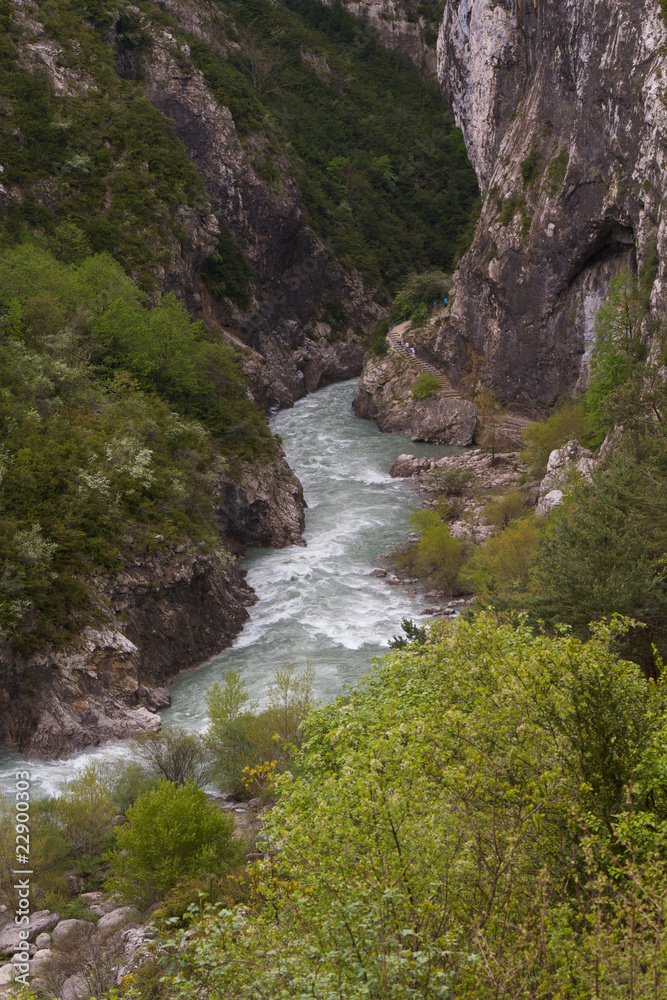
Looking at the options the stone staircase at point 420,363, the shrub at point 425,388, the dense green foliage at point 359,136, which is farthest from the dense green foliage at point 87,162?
the dense green foliage at point 359,136

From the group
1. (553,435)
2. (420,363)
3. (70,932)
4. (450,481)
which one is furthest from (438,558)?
(420,363)

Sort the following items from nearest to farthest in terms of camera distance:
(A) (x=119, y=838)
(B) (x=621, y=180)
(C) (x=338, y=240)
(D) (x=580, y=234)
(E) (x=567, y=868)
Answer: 1. (E) (x=567, y=868)
2. (A) (x=119, y=838)
3. (B) (x=621, y=180)
4. (D) (x=580, y=234)
5. (C) (x=338, y=240)

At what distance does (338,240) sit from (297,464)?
38.0 meters

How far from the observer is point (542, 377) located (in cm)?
5591

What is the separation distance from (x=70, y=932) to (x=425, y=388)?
5088 centimetres

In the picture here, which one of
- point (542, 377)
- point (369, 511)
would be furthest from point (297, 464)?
point (542, 377)

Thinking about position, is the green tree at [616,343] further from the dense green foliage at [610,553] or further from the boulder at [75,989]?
the boulder at [75,989]

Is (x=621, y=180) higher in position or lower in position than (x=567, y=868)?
higher

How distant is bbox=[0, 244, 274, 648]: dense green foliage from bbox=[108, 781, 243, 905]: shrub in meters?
10.2

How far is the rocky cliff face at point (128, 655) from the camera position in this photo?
23594mm

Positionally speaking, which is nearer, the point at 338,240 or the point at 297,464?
the point at 297,464

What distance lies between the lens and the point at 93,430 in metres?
32.1

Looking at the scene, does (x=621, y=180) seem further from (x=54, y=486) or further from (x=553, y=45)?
(x=54, y=486)

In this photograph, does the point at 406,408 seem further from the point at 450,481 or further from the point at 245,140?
the point at 245,140
